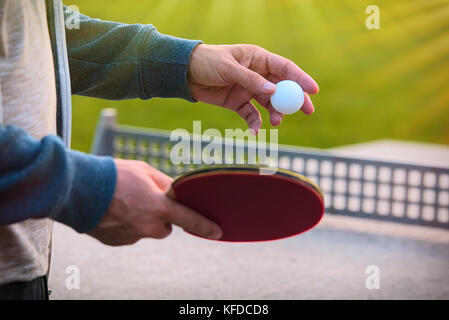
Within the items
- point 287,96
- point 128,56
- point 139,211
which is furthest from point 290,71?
point 139,211

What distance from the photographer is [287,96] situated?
38.1 inches

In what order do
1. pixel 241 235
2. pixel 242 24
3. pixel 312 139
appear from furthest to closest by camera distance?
pixel 242 24 → pixel 312 139 → pixel 241 235

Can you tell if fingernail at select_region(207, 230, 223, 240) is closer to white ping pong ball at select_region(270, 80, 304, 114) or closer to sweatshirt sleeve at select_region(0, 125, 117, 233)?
sweatshirt sleeve at select_region(0, 125, 117, 233)

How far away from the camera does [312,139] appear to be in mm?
7270

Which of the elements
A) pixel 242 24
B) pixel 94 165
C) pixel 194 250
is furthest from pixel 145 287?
pixel 242 24

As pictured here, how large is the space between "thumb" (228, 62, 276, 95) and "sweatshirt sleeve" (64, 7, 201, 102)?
0.09m

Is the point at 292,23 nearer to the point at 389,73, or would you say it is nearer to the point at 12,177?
the point at 389,73

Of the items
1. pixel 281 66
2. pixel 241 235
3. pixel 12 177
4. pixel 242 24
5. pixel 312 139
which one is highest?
pixel 242 24

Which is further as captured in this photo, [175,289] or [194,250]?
[194,250]

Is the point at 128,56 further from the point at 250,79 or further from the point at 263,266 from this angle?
the point at 263,266

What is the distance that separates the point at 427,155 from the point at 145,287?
320cm

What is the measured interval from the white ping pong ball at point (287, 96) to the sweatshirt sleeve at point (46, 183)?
1.28 feet

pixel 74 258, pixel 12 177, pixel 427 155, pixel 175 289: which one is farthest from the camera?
pixel 427 155

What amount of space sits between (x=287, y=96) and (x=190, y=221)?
33cm
